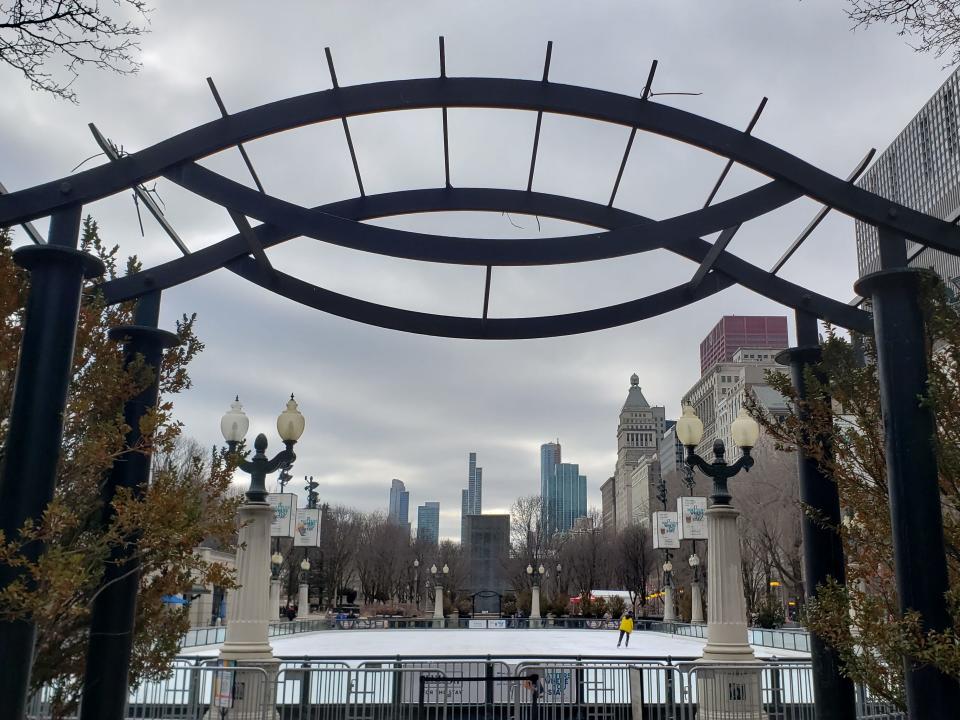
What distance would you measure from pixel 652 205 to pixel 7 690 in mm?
7264

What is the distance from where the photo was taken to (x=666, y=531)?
3197cm

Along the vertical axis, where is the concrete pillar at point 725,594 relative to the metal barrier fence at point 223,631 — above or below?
above

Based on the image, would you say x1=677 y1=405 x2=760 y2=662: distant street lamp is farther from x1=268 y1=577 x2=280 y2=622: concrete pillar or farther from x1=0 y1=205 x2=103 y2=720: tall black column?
x1=268 y1=577 x2=280 y2=622: concrete pillar

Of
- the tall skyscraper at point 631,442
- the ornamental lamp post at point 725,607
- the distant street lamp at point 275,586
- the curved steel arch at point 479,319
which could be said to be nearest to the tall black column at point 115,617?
the curved steel arch at point 479,319

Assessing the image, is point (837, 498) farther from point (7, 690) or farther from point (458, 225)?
point (7, 690)

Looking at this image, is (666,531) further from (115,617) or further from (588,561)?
(588,561)

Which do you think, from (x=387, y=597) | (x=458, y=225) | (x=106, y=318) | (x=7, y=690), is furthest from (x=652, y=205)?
(x=387, y=597)

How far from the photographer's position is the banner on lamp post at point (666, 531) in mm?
31531

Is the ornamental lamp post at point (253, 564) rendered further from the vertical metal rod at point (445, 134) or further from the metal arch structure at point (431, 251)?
the vertical metal rod at point (445, 134)

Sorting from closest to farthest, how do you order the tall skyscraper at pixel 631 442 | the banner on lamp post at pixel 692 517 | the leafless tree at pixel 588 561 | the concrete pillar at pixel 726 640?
the concrete pillar at pixel 726 640 < the banner on lamp post at pixel 692 517 < the leafless tree at pixel 588 561 < the tall skyscraper at pixel 631 442

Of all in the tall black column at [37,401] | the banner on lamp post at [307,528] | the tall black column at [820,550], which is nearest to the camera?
the tall black column at [37,401]

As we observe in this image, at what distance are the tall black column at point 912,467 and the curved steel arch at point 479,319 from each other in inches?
73.9

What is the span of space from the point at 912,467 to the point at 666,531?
27.3m

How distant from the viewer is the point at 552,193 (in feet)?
27.2
